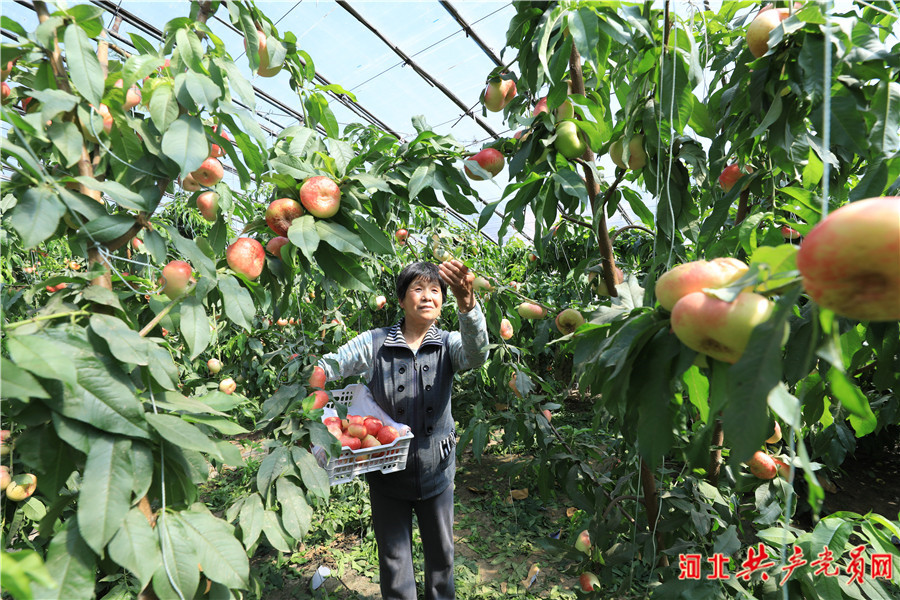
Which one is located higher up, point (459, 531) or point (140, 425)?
point (140, 425)

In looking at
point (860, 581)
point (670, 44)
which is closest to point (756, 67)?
point (670, 44)

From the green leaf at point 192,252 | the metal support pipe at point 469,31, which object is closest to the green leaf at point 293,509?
the green leaf at point 192,252

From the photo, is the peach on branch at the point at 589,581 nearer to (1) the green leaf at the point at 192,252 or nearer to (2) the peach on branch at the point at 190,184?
(1) the green leaf at the point at 192,252

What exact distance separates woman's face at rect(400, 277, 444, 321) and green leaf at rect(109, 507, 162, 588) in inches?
53.6

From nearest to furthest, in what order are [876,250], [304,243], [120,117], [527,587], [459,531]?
[876,250] → [120,117] → [304,243] → [527,587] → [459,531]

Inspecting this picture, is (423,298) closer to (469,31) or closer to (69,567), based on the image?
(69,567)

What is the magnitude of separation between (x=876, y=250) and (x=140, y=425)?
35.5 inches

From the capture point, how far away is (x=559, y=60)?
1098 millimetres

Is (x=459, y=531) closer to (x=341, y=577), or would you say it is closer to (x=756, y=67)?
(x=341, y=577)

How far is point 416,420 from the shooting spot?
2021 millimetres

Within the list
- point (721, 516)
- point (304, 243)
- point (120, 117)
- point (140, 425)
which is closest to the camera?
point (140, 425)

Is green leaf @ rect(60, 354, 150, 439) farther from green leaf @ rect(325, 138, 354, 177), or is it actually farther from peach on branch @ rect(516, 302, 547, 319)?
peach on branch @ rect(516, 302, 547, 319)

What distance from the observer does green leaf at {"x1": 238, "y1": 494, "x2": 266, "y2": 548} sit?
3.60ft

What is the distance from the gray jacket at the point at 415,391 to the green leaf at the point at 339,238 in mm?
932
